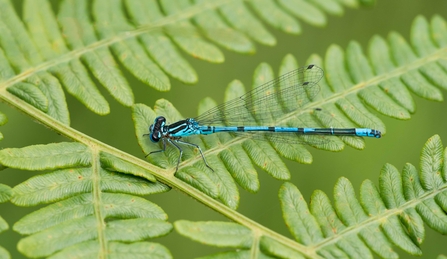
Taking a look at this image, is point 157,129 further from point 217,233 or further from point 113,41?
point 217,233

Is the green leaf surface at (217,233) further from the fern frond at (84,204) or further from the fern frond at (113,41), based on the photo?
the fern frond at (113,41)

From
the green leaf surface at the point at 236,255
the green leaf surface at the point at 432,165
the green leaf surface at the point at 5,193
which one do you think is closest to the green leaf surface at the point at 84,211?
the green leaf surface at the point at 5,193

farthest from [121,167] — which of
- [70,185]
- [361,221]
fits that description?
[361,221]

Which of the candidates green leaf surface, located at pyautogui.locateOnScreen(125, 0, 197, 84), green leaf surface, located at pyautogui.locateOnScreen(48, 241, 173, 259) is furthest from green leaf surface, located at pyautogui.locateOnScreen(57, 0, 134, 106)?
green leaf surface, located at pyautogui.locateOnScreen(48, 241, 173, 259)

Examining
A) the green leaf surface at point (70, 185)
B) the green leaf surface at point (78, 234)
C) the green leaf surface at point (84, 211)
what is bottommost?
the green leaf surface at point (78, 234)

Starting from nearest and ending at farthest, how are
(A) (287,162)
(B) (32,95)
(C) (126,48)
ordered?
(B) (32,95), (C) (126,48), (A) (287,162)

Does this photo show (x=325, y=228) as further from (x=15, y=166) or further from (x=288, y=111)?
(x=15, y=166)

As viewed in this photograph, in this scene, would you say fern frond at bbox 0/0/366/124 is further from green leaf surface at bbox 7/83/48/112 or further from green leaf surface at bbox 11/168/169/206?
green leaf surface at bbox 11/168/169/206
